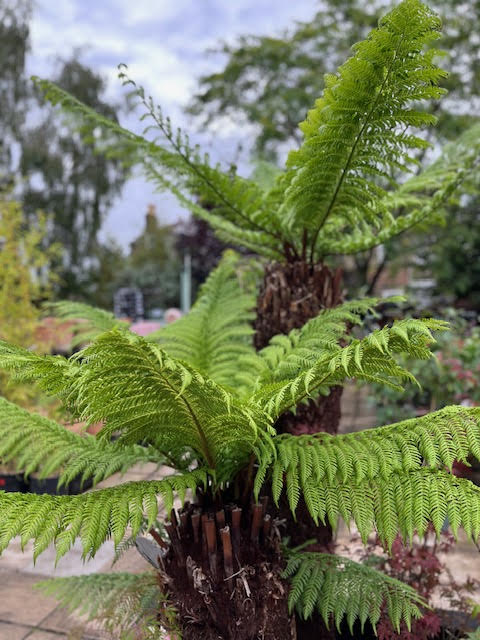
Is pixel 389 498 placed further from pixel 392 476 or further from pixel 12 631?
pixel 12 631

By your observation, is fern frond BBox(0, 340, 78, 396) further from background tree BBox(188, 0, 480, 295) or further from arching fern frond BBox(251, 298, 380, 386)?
background tree BBox(188, 0, 480, 295)

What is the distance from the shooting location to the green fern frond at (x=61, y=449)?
4.84 ft

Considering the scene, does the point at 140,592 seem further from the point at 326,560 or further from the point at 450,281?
the point at 450,281

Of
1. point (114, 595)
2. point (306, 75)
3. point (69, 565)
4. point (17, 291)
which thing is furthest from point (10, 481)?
point (306, 75)

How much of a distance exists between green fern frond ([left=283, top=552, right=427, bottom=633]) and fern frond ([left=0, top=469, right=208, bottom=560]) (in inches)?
21.2

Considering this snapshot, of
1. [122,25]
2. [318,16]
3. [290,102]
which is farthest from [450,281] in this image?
[122,25]

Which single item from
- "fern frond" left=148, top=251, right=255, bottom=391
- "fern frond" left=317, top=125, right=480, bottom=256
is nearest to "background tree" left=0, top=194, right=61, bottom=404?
"fern frond" left=148, top=251, right=255, bottom=391

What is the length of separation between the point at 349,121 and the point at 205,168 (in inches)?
26.3

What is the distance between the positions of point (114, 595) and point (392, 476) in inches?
37.7

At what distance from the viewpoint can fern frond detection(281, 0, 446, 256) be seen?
128cm

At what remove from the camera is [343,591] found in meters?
1.54

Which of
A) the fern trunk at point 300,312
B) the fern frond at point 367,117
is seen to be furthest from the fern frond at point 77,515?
the fern frond at point 367,117

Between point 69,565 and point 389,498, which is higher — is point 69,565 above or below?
below

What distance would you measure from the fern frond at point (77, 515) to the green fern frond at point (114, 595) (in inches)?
17.8
